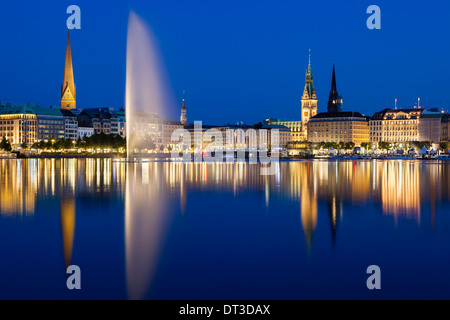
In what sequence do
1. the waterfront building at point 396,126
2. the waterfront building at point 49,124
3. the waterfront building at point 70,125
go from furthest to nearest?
the waterfront building at point 396,126 → the waterfront building at point 70,125 → the waterfront building at point 49,124

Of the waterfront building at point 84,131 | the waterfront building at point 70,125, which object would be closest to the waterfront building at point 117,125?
the waterfront building at point 84,131

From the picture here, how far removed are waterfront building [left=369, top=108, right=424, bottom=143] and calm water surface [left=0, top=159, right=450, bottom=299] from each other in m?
147

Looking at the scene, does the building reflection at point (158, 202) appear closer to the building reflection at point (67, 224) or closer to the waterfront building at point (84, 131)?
the building reflection at point (67, 224)

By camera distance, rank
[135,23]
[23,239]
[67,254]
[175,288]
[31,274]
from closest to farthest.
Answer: [175,288]
[31,274]
[67,254]
[23,239]
[135,23]

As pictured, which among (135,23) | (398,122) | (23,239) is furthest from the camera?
(398,122)

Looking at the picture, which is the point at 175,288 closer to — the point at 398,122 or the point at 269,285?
the point at 269,285

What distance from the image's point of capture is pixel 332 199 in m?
26.1

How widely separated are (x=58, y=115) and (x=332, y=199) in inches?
5264

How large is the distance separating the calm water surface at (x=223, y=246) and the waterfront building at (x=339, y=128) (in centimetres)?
15894

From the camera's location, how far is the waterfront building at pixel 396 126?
164250 mm

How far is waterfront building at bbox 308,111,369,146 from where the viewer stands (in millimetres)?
181625

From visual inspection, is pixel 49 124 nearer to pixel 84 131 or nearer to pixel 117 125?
pixel 84 131

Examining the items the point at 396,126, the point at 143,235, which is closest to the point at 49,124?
the point at 396,126
